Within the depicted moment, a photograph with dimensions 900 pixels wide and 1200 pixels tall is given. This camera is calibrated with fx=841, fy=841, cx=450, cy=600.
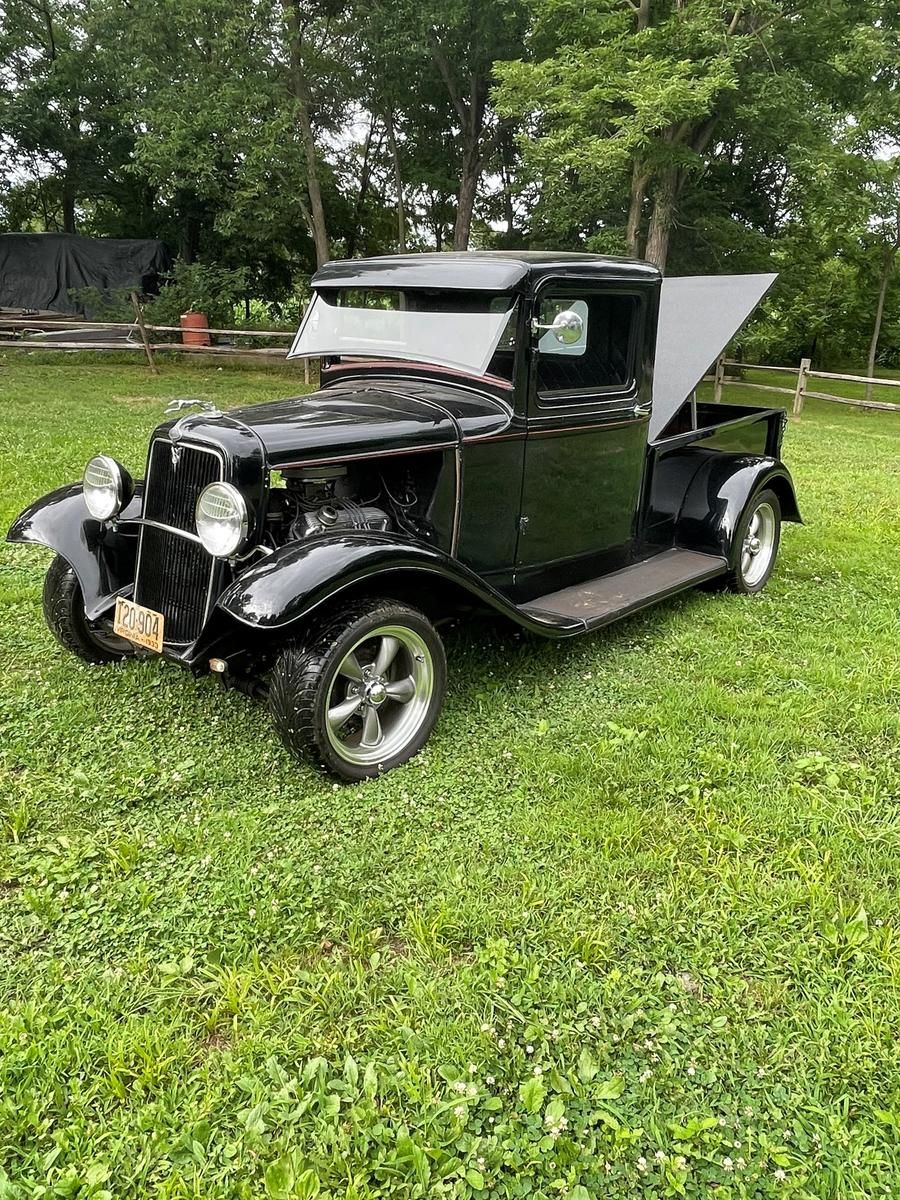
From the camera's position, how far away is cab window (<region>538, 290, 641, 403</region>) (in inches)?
159

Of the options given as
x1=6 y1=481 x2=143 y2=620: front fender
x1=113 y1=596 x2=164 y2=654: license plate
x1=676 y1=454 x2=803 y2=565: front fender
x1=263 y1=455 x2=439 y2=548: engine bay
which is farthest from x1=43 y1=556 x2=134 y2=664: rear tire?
x1=676 y1=454 x2=803 y2=565: front fender

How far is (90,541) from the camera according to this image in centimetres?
→ 384

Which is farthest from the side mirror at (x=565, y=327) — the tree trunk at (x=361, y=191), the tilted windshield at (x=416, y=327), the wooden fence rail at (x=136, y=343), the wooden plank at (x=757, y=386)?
the tree trunk at (x=361, y=191)

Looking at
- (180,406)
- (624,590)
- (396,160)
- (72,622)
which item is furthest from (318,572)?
(396,160)

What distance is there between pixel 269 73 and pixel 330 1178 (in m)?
18.8

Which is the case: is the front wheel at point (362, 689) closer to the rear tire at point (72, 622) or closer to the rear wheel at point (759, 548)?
the rear tire at point (72, 622)

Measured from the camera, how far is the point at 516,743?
11.8 ft

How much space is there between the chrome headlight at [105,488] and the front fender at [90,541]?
0.22ft

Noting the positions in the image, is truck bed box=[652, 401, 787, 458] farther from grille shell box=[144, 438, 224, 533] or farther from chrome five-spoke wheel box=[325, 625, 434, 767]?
grille shell box=[144, 438, 224, 533]

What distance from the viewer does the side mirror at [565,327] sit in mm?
3762

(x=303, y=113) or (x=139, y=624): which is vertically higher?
(x=303, y=113)

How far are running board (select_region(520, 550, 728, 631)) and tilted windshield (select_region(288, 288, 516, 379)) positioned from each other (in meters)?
1.18

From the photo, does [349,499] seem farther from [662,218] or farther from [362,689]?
[662,218]

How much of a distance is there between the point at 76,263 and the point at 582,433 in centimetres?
2073
